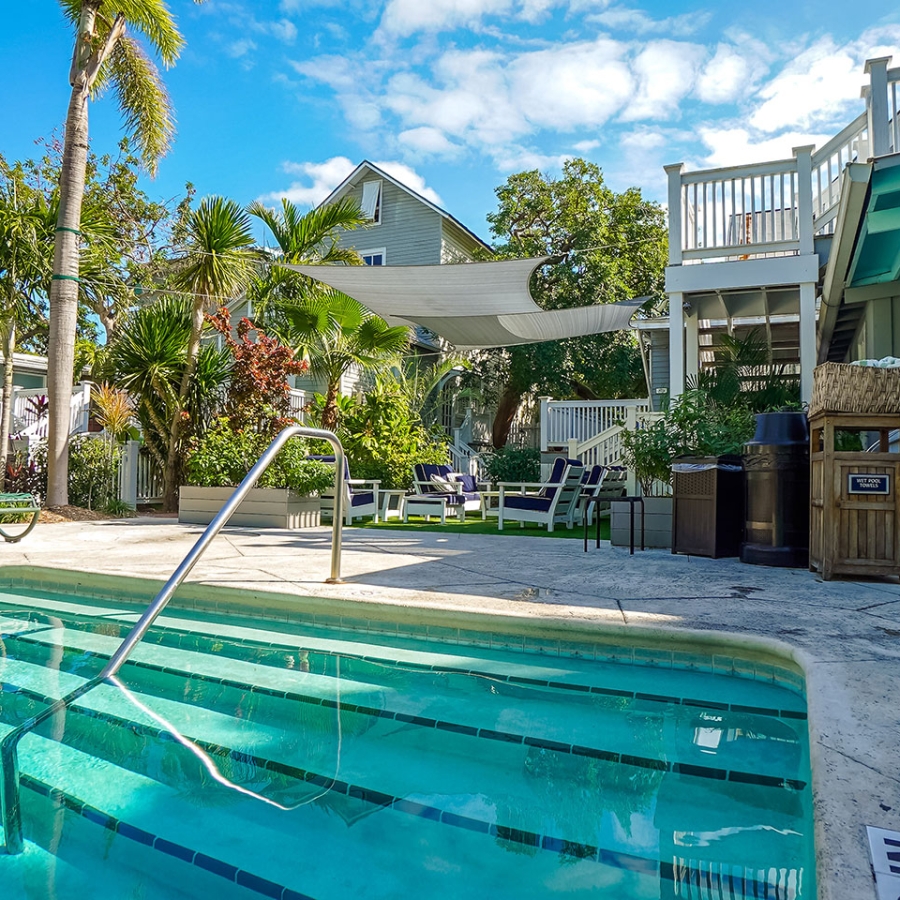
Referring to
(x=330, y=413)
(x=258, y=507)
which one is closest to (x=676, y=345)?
(x=258, y=507)

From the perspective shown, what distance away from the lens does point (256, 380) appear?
1014 cm

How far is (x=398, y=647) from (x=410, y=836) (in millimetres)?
1827

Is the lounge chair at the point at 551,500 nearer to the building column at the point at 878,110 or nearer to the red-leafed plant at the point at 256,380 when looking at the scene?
the red-leafed plant at the point at 256,380

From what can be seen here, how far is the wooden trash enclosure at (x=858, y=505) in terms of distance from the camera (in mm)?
4336

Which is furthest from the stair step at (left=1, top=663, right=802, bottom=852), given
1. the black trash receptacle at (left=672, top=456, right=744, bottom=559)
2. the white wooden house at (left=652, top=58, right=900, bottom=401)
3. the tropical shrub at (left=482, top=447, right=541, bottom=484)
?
the tropical shrub at (left=482, top=447, right=541, bottom=484)

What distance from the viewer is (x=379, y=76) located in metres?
15.8

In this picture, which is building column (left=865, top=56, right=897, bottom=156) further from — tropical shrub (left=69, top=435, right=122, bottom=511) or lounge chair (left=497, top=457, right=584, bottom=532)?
tropical shrub (left=69, top=435, right=122, bottom=511)

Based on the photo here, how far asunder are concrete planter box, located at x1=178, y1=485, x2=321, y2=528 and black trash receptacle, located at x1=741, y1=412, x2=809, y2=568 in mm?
5791

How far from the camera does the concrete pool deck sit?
5.11ft

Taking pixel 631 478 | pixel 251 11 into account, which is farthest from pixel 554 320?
pixel 251 11

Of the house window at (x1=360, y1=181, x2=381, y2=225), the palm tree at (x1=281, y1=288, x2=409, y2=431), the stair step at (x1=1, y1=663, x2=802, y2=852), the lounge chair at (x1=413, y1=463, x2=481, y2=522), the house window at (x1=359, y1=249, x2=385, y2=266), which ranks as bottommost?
the stair step at (x1=1, y1=663, x2=802, y2=852)

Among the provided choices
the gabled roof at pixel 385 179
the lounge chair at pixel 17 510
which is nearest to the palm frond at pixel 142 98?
the lounge chair at pixel 17 510

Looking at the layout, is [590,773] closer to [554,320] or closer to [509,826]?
[509,826]

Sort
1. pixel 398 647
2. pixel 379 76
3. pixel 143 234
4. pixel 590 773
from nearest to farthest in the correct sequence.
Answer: pixel 590 773, pixel 398 647, pixel 379 76, pixel 143 234
